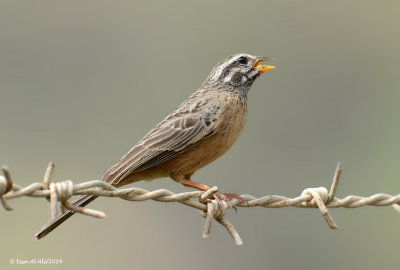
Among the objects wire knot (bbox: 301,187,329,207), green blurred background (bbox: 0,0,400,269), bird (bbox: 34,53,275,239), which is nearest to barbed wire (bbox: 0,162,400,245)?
wire knot (bbox: 301,187,329,207)

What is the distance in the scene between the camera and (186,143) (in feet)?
29.2

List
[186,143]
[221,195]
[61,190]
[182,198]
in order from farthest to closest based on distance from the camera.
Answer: [186,143] < [221,195] < [182,198] < [61,190]

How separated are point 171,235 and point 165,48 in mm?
13280

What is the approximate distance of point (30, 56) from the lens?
27.2m

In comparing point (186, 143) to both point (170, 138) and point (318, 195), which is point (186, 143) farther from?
point (318, 195)

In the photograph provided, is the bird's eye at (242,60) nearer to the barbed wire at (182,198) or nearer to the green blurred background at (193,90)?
the barbed wire at (182,198)

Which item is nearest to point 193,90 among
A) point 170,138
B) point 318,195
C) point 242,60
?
point 242,60

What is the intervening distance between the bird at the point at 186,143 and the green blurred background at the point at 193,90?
18.4ft

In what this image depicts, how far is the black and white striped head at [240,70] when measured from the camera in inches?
395

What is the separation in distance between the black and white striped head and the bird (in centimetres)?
26

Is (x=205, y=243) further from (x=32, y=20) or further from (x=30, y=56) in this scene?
(x=32, y=20)

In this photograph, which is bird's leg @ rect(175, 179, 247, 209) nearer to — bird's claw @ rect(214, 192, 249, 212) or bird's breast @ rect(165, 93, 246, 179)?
bird's claw @ rect(214, 192, 249, 212)

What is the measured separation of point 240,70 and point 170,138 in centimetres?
166

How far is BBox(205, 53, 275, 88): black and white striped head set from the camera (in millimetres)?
10039
